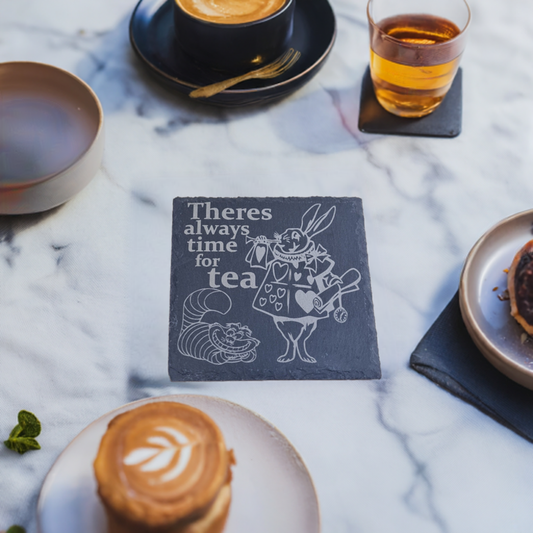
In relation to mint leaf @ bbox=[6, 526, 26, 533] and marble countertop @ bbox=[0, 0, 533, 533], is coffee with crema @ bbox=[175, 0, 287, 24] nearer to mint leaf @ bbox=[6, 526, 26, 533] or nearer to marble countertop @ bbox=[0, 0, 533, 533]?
marble countertop @ bbox=[0, 0, 533, 533]

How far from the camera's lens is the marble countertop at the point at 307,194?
694 mm

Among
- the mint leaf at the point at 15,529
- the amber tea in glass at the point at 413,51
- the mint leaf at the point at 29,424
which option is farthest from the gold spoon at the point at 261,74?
the mint leaf at the point at 15,529

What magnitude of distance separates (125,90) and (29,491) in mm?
707

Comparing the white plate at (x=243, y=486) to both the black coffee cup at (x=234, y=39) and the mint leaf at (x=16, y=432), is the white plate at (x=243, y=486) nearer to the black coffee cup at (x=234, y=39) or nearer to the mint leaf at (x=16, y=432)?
the mint leaf at (x=16, y=432)

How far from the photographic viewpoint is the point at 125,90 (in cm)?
104

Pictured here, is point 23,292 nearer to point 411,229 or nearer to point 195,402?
point 195,402

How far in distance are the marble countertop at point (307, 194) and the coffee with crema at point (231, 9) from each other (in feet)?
0.50

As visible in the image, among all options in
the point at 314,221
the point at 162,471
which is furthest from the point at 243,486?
the point at 314,221

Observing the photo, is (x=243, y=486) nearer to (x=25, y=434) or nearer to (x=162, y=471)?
(x=162, y=471)

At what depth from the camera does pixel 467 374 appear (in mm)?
745

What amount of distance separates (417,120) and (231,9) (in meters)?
0.39

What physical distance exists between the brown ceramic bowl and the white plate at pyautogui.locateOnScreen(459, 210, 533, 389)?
59 centimetres

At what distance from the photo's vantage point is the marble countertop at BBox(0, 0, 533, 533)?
694 mm

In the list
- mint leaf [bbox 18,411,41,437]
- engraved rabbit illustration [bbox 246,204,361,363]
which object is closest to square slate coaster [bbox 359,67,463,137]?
engraved rabbit illustration [bbox 246,204,361,363]
